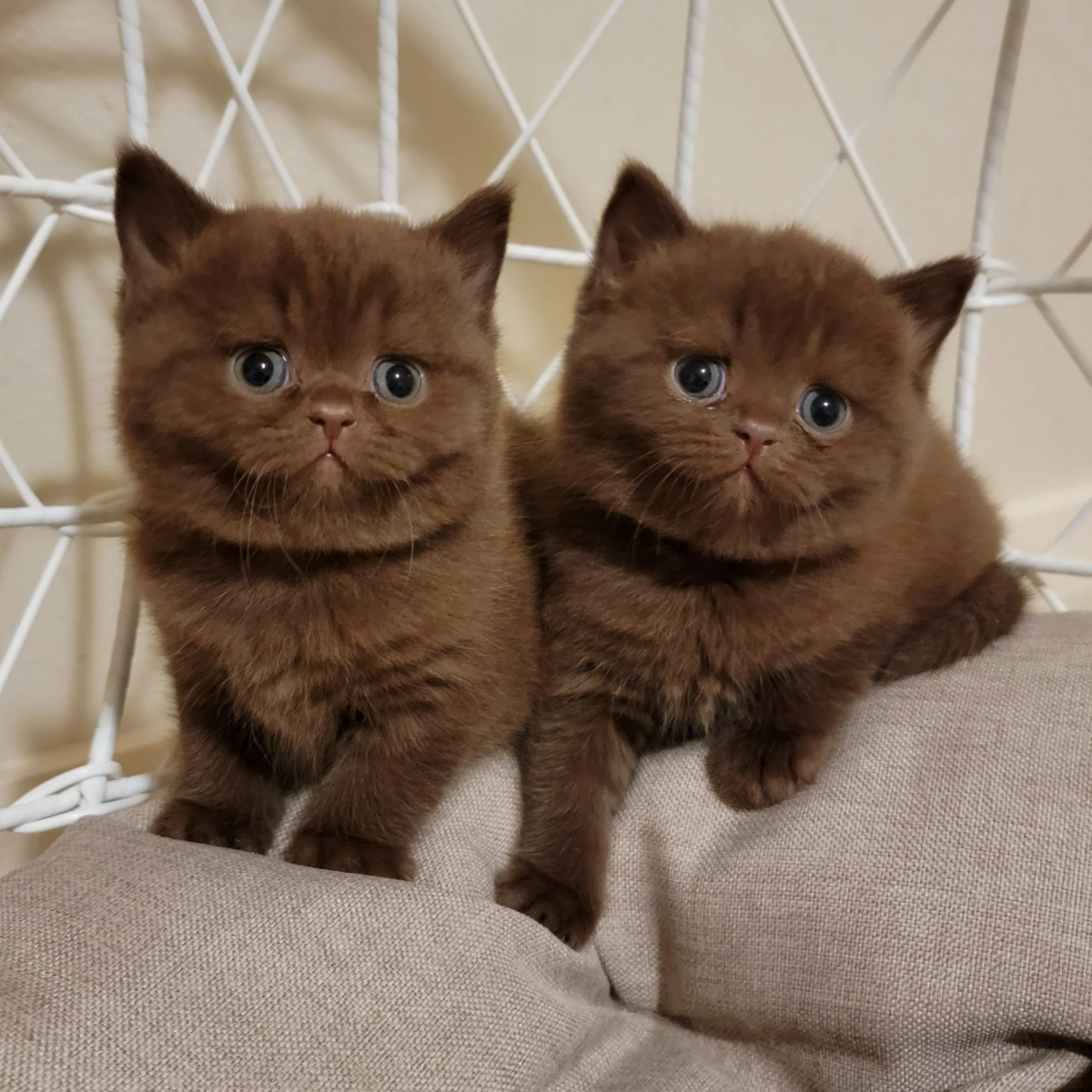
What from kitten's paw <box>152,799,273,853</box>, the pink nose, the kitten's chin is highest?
the pink nose

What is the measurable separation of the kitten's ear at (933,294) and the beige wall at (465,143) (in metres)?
0.27

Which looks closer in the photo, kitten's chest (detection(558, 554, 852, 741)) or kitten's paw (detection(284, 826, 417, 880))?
kitten's paw (detection(284, 826, 417, 880))

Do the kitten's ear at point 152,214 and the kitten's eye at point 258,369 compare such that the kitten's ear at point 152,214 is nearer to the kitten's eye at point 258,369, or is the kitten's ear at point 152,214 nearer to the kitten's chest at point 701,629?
the kitten's eye at point 258,369

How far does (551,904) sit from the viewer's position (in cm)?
79

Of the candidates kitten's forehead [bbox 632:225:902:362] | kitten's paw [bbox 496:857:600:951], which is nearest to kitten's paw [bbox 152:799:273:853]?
kitten's paw [bbox 496:857:600:951]

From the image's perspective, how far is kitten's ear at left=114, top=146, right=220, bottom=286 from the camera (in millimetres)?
713

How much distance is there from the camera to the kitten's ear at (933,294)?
863 millimetres

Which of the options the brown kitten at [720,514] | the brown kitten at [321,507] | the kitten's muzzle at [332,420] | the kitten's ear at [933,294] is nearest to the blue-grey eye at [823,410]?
the brown kitten at [720,514]

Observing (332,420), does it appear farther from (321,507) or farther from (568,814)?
(568,814)

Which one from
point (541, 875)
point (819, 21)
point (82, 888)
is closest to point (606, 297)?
point (541, 875)

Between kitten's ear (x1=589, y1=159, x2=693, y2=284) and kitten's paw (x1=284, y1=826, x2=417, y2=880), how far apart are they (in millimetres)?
546

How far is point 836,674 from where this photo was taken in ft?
2.94

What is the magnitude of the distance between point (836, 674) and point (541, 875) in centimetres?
34

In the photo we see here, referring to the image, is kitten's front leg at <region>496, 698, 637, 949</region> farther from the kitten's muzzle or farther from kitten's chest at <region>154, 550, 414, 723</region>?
the kitten's muzzle
